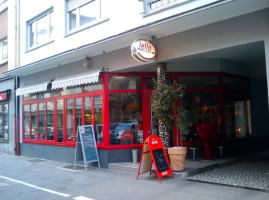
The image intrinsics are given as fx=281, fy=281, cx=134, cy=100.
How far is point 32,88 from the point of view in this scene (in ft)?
41.3

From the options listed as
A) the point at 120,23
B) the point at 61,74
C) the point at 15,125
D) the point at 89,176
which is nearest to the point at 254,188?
the point at 89,176

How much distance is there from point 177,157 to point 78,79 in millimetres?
4694

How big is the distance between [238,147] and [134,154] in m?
4.47

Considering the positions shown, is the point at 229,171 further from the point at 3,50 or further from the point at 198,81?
the point at 3,50

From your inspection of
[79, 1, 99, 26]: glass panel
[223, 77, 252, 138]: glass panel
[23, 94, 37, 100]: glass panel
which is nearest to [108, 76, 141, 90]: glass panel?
[79, 1, 99, 26]: glass panel

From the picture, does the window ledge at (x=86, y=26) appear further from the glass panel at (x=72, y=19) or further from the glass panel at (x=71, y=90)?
the glass panel at (x=71, y=90)

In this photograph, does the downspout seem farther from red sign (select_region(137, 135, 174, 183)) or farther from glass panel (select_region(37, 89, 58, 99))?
red sign (select_region(137, 135, 174, 183))

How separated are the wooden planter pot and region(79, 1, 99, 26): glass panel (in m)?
5.76

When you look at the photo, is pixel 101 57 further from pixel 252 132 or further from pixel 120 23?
pixel 252 132

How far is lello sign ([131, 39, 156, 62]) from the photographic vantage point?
7.71 meters

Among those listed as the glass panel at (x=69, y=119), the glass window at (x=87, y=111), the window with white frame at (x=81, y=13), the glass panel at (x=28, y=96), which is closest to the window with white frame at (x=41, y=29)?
the window with white frame at (x=81, y=13)

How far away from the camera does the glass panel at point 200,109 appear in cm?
1031

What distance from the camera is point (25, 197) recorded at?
6602mm

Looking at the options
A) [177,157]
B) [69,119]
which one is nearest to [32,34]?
[69,119]
